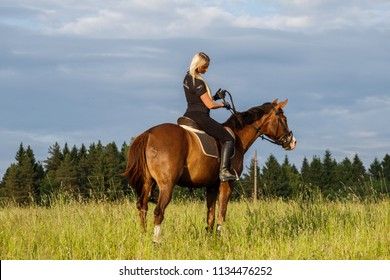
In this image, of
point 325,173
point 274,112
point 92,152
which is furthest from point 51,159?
point 274,112

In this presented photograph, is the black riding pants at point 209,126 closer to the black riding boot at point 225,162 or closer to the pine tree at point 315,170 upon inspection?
the black riding boot at point 225,162

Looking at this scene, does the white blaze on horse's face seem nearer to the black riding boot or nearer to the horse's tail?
the black riding boot

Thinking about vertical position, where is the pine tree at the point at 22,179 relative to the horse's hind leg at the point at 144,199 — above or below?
below

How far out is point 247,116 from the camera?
11.8 metres

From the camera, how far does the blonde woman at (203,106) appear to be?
10336 millimetres

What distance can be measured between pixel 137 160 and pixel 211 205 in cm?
189

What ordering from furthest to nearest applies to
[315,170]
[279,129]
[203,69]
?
[315,170], [279,129], [203,69]

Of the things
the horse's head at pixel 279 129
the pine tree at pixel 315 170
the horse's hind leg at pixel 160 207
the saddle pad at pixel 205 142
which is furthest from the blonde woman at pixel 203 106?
the pine tree at pixel 315 170

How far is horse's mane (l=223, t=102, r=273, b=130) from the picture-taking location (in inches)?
459

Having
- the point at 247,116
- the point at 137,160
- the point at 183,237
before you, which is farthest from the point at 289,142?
the point at 137,160

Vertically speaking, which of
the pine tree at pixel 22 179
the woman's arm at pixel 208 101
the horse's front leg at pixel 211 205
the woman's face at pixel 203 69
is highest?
the woman's face at pixel 203 69

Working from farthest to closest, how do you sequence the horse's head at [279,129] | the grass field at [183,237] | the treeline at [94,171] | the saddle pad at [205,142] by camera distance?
the treeline at [94,171]
the horse's head at [279,129]
the saddle pad at [205,142]
the grass field at [183,237]

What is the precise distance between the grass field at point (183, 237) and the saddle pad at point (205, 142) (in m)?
1.32

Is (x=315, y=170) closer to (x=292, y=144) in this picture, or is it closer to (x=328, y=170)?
(x=328, y=170)
